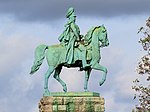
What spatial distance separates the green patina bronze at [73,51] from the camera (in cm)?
2892

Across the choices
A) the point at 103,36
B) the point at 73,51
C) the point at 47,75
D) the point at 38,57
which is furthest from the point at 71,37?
the point at 47,75

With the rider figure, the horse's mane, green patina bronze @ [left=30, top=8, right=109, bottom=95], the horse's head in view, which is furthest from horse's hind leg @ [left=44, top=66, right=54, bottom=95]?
the horse's head

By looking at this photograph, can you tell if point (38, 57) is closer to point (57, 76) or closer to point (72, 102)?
point (57, 76)

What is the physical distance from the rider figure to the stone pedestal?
3.59 feet

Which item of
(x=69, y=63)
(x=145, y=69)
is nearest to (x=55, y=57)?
(x=69, y=63)

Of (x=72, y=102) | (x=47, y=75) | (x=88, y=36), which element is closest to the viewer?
(x=72, y=102)

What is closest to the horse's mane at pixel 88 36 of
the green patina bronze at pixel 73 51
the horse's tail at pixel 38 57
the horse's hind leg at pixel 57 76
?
the green patina bronze at pixel 73 51

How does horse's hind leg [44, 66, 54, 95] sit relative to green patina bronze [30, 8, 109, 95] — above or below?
below

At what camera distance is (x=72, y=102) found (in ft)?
93.9

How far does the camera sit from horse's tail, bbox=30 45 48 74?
29156 mm

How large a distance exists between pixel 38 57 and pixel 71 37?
4.47 feet

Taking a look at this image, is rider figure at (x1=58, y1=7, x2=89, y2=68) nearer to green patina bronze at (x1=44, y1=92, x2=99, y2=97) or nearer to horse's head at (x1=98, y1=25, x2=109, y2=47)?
horse's head at (x1=98, y1=25, x2=109, y2=47)

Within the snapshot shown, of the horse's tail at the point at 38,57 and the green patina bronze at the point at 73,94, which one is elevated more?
the horse's tail at the point at 38,57

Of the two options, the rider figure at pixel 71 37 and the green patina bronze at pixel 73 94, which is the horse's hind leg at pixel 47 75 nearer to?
the green patina bronze at pixel 73 94
